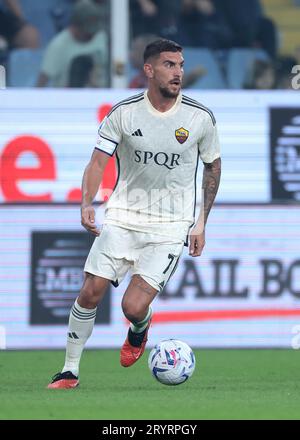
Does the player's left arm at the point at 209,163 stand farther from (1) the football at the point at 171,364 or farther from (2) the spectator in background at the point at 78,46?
(2) the spectator in background at the point at 78,46

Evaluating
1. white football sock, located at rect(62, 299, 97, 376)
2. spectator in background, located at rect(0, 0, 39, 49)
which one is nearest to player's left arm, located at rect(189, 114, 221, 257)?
white football sock, located at rect(62, 299, 97, 376)

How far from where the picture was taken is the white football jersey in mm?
8938

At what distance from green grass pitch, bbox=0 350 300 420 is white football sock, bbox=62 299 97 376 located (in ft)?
0.59

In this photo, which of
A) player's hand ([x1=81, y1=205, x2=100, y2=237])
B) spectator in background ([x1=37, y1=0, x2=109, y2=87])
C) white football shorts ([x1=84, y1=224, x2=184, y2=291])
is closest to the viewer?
player's hand ([x1=81, y1=205, x2=100, y2=237])

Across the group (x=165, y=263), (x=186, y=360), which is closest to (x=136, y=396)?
(x=186, y=360)

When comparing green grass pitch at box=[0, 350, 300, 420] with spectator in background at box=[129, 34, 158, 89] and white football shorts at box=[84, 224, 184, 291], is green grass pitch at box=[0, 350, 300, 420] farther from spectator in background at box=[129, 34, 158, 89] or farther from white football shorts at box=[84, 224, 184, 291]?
spectator in background at box=[129, 34, 158, 89]

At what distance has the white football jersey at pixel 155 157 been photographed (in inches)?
352

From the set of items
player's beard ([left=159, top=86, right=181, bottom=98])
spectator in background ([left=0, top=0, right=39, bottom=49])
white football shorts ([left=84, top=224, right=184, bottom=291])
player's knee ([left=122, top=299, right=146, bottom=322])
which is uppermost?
spectator in background ([left=0, top=0, right=39, bottom=49])

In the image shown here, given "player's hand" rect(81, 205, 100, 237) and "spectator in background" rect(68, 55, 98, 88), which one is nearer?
"player's hand" rect(81, 205, 100, 237)

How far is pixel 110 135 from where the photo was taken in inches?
350

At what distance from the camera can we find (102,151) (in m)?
8.86

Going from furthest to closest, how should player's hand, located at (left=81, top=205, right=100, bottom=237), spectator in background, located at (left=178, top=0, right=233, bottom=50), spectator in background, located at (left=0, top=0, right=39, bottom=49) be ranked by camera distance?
spectator in background, located at (left=178, top=0, right=233, bottom=50)
spectator in background, located at (left=0, top=0, right=39, bottom=49)
player's hand, located at (left=81, top=205, right=100, bottom=237)

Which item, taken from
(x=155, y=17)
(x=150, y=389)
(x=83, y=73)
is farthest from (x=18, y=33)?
(x=150, y=389)

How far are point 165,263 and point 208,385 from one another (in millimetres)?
913
